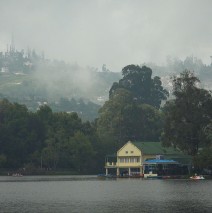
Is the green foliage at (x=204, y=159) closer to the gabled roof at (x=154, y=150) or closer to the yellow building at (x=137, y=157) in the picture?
the yellow building at (x=137, y=157)

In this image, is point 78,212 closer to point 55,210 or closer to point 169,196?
point 55,210

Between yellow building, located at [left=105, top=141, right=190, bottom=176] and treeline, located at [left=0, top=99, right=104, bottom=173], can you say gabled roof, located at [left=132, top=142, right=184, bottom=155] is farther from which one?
treeline, located at [left=0, top=99, right=104, bottom=173]

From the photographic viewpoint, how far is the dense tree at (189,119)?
14275 cm

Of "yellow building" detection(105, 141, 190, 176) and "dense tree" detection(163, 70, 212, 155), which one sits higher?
"dense tree" detection(163, 70, 212, 155)

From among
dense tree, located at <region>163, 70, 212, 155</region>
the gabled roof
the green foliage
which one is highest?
dense tree, located at <region>163, 70, 212, 155</region>

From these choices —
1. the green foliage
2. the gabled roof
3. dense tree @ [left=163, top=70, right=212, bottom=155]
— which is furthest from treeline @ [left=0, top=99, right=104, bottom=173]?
the green foliage

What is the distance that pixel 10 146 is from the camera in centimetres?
17488

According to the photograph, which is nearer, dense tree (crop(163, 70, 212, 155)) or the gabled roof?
dense tree (crop(163, 70, 212, 155))

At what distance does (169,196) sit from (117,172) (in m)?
96.4

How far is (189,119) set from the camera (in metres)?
144

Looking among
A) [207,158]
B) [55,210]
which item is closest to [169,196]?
[55,210]

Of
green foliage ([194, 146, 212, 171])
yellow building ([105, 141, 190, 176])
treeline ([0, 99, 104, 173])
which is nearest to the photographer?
green foliage ([194, 146, 212, 171])

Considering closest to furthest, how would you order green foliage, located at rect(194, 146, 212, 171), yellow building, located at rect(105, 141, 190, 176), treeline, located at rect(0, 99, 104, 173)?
green foliage, located at rect(194, 146, 212, 171), yellow building, located at rect(105, 141, 190, 176), treeline, located at rect(0, 99, 104, 173)

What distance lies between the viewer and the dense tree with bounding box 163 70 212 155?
142750mm
